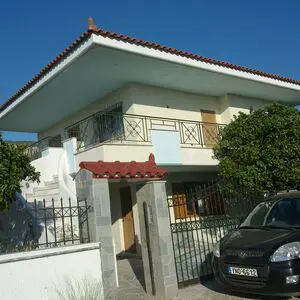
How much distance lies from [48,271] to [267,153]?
8.08m

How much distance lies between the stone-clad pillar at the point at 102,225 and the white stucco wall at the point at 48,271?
5.2 inches

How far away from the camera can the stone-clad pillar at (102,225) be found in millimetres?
6925

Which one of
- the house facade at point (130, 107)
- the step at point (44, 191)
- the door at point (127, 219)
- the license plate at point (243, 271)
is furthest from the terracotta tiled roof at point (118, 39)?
the license plate at point (243, 271)

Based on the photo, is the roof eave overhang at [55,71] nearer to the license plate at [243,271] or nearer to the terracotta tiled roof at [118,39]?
the terracotta tiled roof at [118,39]

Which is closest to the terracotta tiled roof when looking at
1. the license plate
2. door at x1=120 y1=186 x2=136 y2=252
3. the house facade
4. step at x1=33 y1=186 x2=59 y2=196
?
the house facade

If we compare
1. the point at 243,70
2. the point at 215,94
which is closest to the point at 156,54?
the point at 243,70

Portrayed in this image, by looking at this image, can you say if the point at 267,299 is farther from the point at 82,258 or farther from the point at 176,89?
the point at 176,89

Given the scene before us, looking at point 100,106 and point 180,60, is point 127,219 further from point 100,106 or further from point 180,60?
point 180,60

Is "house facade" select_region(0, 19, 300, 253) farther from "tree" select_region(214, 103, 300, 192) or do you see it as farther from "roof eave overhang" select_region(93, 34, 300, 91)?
"tree" select_region(214, 103, 300, 192)

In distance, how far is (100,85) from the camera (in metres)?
14.3

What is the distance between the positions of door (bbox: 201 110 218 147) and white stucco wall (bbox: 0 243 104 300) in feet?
28.8

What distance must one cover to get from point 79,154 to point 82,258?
20.1 ft

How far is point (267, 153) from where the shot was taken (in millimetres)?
12086

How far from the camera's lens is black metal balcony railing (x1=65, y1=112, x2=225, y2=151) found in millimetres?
13289
